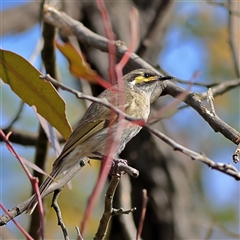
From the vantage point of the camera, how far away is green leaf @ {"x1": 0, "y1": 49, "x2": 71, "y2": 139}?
3.11 meters

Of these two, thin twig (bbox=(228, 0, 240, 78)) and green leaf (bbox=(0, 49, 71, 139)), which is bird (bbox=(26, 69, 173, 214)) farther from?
thin twig (bbox=(228, 0, 240, 78))

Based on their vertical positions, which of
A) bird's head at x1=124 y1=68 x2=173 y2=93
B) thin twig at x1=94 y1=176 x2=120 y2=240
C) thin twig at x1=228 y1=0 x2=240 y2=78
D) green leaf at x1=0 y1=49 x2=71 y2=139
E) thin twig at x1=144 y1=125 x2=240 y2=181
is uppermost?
thin twig at x1=228 y1=0 x2=240 y2=78

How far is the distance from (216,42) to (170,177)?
3507 mm

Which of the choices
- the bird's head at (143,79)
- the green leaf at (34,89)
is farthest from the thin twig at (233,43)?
the green leaf at (34,89)

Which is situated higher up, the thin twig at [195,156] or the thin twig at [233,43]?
the thin twig at [233,43]

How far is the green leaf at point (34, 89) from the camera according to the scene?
123 inches

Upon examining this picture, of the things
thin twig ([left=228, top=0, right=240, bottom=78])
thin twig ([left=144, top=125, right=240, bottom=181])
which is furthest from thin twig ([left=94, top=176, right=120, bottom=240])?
thin twig ([left=228, top=0, right=240, bottom=78])

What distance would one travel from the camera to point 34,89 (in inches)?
125

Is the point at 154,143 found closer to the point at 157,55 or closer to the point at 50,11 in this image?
the point at 157,55

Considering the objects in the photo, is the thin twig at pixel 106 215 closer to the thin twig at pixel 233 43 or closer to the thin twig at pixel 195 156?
the thin twig at pixel 195 156

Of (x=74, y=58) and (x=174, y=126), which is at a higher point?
(x=174, y=126)

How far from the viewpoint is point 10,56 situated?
10.5 ft

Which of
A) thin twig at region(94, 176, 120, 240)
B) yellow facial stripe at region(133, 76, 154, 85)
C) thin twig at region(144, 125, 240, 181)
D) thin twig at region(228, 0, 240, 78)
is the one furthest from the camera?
thin twig at region(228, 0, 240, 78)

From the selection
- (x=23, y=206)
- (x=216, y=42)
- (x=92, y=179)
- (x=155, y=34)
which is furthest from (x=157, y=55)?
(x=23, y=206)
